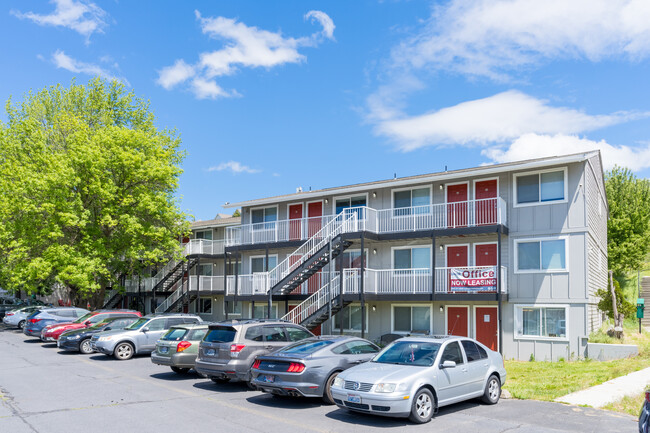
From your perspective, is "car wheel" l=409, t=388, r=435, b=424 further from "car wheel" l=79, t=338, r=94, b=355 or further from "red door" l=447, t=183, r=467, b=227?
"car wheel" l=79, t=338, r=94, b=355

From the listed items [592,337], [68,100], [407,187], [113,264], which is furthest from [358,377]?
[68,100]

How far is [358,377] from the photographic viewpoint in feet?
33.5

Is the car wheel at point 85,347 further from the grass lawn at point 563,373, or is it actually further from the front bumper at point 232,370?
the grass lawn at point 563,373

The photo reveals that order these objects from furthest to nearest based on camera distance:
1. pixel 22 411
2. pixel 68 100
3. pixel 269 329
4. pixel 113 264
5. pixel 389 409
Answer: pixel 68 100 < pixel 113 264 < pixel 269 329 < pixel 22 411 < pixel 389 409

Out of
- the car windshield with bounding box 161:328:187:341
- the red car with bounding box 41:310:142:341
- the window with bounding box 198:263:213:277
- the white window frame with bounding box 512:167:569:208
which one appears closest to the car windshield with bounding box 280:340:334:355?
the car windshield with bounding box 161:328:187:341

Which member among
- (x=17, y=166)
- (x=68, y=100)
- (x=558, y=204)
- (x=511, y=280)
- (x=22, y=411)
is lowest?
(x=22, y=411)

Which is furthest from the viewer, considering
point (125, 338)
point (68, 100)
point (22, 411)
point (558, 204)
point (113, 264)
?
point (68, 100)

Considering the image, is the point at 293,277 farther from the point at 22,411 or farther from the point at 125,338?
the point at 22,411

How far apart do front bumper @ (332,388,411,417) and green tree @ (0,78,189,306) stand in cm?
2373

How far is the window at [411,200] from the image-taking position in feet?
79.9

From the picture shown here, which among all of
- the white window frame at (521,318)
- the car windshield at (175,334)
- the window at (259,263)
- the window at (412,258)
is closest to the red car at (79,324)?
the window at (259,263)

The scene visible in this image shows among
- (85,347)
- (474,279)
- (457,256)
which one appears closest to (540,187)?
(457,256)

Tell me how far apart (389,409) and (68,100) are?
36.7 metres

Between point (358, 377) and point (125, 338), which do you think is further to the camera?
point (125, 338)
